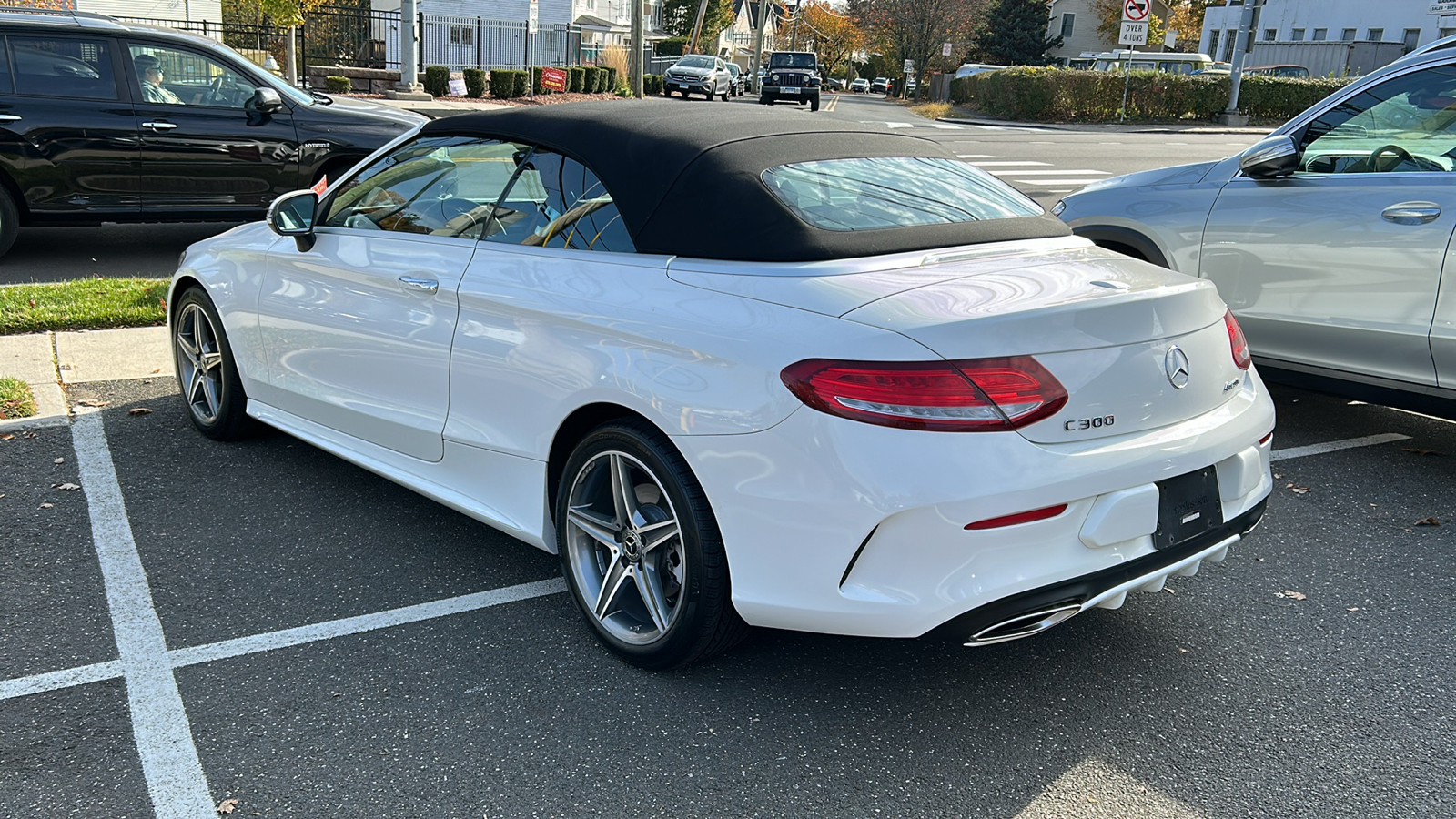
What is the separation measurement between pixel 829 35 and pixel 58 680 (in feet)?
336

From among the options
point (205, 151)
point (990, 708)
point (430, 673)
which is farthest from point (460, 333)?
point (205, 151)

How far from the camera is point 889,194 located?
3.64 m

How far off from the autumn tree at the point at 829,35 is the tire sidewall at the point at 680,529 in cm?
9301

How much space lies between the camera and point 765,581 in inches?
114

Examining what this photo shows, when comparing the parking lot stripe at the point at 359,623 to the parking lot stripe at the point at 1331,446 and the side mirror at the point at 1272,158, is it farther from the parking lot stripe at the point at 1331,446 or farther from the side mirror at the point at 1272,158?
the side mirror at the point at 1272,158

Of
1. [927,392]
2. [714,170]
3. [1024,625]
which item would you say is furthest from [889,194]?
[1024,625]

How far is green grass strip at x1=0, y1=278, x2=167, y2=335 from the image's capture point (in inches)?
271

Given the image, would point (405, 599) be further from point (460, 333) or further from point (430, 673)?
point (460, 333)

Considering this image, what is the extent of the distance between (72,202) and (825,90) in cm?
7669

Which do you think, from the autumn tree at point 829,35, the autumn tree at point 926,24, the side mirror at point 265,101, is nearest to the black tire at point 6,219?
the side mirror at point 265,101

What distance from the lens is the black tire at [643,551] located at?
3023 mm

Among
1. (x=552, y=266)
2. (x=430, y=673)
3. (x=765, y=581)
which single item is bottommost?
(x=430, y=673)

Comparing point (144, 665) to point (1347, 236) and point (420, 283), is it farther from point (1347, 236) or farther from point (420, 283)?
point (1347, 236)

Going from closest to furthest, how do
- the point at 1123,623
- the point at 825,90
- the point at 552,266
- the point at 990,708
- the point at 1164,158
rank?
the point at 990,708 < the point at 552,266 < the point at 1123,623 < the point at 1164,158 < the point at 825,90
